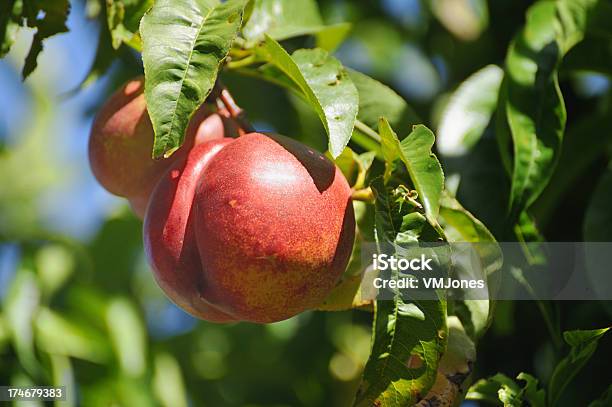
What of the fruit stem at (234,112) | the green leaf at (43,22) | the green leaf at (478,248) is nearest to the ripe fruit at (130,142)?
the fruit stem at (234,112)

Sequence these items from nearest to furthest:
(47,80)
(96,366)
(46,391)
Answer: (46,391)
(96,366)
(47,80)

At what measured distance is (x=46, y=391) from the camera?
1677 millimetres

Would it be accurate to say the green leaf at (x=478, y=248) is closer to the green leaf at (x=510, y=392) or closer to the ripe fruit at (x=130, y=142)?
the green leaf at (x=510, y=392)

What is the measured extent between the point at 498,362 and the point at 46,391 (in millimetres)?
1000

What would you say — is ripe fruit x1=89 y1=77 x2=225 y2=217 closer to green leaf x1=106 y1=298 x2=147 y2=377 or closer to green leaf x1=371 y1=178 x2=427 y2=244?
green leaf x1=371 y1=178 x2=427 y2=244

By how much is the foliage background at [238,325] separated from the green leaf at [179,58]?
46 centimetres

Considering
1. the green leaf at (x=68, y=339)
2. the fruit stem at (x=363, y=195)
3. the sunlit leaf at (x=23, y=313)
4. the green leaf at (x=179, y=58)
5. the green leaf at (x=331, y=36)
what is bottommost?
the green leaf at (x=68, y=339)

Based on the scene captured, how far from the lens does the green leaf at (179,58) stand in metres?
1.00

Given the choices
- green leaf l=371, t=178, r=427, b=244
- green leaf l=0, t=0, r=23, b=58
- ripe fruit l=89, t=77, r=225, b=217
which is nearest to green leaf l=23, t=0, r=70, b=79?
green leaf l=0, t=0, r=23, b=58

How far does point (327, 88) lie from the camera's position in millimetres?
1115

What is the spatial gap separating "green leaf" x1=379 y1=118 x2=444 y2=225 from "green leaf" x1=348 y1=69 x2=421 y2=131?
0.22m

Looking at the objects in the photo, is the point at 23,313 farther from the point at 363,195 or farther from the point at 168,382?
the point at 363,195

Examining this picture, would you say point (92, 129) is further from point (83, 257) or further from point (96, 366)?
point (83, 257)

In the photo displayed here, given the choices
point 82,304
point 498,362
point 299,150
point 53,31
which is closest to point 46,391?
point 82,304
